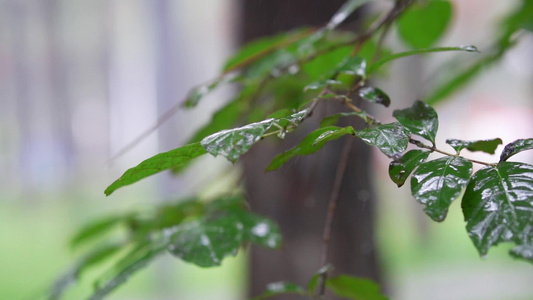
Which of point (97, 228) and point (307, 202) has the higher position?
point (97, 228)

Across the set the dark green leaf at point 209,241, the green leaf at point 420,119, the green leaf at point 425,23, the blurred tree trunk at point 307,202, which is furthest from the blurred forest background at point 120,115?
the green leaf at point 420,119

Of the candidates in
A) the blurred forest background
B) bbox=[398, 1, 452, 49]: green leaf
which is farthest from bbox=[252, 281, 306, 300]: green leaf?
the blurred forest background

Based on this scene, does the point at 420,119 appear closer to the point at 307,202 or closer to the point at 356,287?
the point at 356,287

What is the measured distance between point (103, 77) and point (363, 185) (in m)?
1.97

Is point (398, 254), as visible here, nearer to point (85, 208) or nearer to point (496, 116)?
point (496, 116)

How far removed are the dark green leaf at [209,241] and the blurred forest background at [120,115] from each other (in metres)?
1.97

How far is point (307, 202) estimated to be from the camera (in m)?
0.97

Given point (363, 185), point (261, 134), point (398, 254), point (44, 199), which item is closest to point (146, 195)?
point (44, 199)

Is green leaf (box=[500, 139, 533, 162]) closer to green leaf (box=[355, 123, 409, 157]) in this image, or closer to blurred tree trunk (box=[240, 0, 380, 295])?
green leaf (box=[355, 123, 409, 157])

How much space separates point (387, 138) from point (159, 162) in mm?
130

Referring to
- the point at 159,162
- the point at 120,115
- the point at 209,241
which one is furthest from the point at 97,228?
the point at 120,115

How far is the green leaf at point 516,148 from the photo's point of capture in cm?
33

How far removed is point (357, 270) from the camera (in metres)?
1.02

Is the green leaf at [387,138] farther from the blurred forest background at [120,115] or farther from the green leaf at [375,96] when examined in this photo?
the blurred forest background at [120,115]
